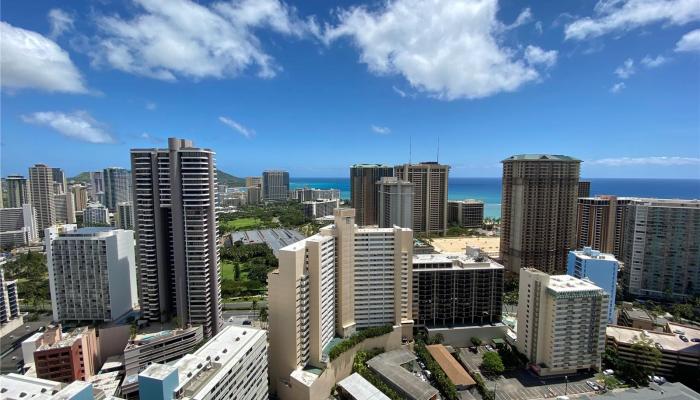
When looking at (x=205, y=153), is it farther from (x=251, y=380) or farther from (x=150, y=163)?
(x=251, y=380)

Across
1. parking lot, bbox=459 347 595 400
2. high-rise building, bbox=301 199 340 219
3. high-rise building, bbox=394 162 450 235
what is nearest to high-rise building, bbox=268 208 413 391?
parking lot, bbox=459 347 595 400

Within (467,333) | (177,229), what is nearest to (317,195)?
(177,229)

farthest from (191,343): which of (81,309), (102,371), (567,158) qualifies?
(567,158)

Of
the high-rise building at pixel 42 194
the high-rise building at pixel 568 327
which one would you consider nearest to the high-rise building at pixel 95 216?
the high-rise building at pixel 42 194

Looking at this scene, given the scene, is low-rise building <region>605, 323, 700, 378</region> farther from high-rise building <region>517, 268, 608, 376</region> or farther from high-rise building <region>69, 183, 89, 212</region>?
high-rise building <region>69, 183, 89, 212</region>

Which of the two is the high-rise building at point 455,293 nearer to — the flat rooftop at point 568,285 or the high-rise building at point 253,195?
the flat rooftop at point 568,285

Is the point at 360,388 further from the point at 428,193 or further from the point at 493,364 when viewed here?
the point at 428,193
